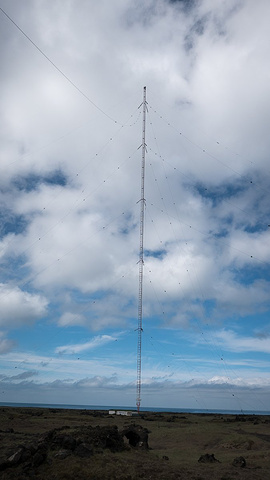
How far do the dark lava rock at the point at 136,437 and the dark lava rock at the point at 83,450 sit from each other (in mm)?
6492

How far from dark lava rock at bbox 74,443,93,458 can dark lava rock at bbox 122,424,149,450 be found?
6492 millimetres

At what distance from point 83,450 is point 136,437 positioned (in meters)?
8.40

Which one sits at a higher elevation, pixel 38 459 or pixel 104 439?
pixel 104 439

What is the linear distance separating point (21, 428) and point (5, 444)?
2197 cm

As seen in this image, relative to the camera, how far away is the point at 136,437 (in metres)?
29.9

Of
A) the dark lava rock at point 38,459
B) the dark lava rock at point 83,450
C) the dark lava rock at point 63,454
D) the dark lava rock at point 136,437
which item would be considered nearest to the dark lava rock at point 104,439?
the dark lava rock at point 83,450

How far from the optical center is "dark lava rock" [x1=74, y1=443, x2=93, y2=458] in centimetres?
2258

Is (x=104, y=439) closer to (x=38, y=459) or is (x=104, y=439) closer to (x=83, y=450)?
(x=83, y=450)

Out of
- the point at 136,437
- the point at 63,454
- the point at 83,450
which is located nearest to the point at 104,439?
the point at 83,450

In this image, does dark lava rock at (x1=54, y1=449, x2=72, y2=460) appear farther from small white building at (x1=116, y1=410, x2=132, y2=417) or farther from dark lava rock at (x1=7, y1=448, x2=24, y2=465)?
small white building at (x1=116, y1=410, x2=132, y2=417)

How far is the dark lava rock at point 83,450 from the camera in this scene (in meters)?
22.6

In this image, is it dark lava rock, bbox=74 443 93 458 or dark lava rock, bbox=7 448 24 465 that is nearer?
dark lava rock, bbox=7 448 24 465

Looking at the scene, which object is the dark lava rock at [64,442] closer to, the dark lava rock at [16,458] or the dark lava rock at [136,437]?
the dark lava rock at [16,458]

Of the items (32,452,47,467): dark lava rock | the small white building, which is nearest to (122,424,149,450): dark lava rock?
(32,452,47,467): dark lava rock
